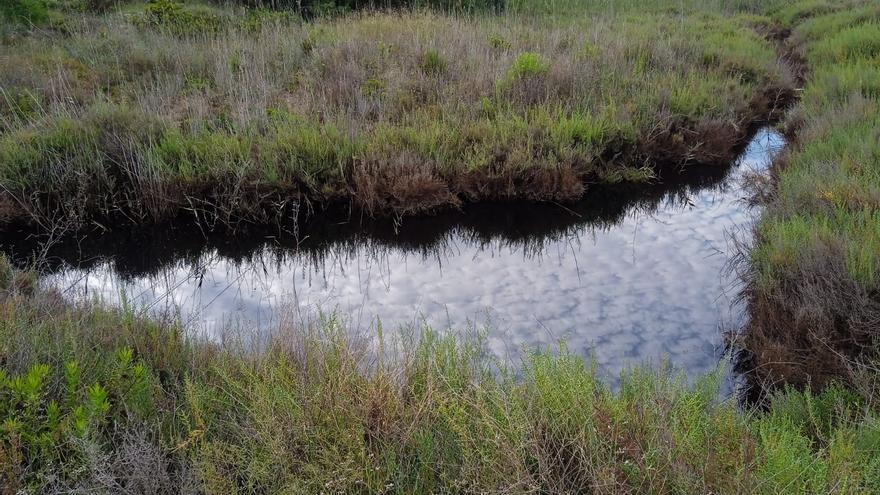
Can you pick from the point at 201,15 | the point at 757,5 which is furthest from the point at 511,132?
the point at 757,5

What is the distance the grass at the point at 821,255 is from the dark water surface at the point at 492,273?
0.44 metres

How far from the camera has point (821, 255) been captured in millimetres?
5277

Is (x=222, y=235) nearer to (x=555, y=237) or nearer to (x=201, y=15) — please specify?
(x=555, y=237)

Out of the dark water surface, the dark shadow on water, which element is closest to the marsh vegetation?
the dark shadow on water

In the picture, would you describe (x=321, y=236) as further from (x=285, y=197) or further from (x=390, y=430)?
(x=390, y=430)

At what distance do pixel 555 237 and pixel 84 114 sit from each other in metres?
5.89

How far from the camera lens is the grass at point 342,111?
7.86 metres

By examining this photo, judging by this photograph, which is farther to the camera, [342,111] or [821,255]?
[342,111]

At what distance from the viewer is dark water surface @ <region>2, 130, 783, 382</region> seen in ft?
18.6

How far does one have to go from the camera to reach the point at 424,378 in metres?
4.11

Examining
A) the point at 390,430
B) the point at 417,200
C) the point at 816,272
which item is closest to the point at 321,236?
the point at 417,200

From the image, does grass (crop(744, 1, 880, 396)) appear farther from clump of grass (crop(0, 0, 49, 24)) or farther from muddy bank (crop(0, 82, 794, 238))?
clump of grass (crop(0, 0, 49, 24))

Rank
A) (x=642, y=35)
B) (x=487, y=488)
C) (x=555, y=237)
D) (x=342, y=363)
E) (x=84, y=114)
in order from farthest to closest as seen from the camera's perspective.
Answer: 1. (x=642, y=35)
2. (x=84, y=114)
3. (x=555, y=237)
4. (x=342, y=363)
5. (x=487, y=488)

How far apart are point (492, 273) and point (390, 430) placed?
340cm
